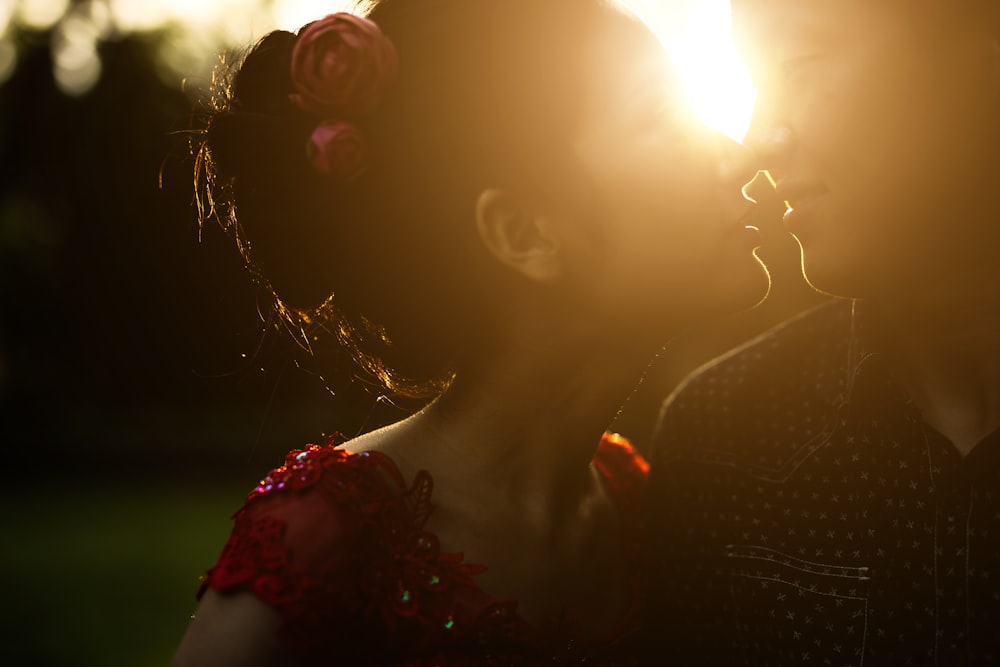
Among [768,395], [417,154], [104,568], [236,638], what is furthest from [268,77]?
[104,568]

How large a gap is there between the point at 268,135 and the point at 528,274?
30.8 inches

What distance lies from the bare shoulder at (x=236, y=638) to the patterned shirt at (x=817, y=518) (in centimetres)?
121

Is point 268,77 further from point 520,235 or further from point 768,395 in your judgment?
point 768,395

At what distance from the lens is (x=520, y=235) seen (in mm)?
2746

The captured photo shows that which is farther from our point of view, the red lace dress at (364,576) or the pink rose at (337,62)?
the pink rose at (337,62)

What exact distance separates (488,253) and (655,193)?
0.48 metres

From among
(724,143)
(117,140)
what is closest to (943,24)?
(724,143)

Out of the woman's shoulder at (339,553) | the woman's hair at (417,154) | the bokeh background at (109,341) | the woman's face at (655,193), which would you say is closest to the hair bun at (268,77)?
the woman's hair at (417,154)

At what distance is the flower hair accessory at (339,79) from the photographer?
2.46 metres

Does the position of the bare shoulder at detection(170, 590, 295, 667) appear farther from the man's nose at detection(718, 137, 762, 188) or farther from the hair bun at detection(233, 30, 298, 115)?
the man's nose at detection(718, 137, 762, 188)

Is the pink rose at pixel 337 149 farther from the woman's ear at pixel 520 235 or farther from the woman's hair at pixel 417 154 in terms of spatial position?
the woman's ear at pixel 520 235

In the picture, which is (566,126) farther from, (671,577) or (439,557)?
(671,577)

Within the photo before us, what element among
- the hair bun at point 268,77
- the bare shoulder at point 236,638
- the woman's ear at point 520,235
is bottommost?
the bare shoulder at point 236,638

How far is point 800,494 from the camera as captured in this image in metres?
2.93
